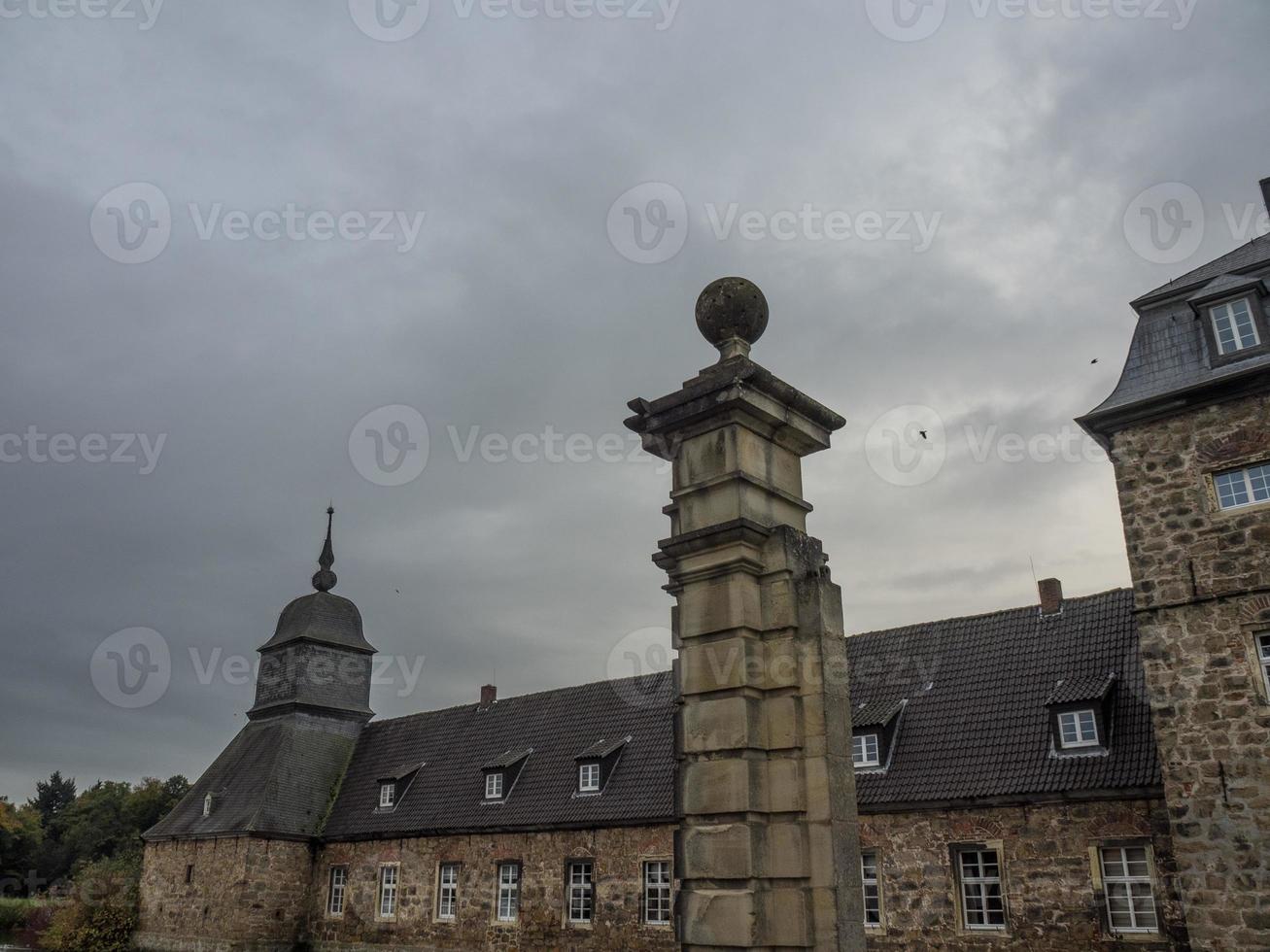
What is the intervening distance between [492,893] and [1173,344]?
58.8 feet

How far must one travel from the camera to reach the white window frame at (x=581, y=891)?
21531 millimetres

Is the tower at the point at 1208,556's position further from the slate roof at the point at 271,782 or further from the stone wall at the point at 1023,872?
the slate roof at the point at 271,782

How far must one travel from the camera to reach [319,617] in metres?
33.5

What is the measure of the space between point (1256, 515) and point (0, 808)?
236 ft

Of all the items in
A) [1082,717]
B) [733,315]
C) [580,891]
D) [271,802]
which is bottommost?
[580,891]

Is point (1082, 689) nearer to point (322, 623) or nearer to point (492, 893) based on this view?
point (492, 893)

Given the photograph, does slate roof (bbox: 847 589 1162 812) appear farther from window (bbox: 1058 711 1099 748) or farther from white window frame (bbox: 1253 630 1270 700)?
white window frame (bbox: 1253 630 1270 700)

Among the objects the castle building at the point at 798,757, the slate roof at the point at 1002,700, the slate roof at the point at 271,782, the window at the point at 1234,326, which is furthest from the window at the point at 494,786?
the window at the point at 1234,326

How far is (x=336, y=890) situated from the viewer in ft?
89.9

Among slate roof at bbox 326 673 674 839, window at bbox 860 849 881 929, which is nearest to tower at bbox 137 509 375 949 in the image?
slate roof at bbox 326 673 674 839

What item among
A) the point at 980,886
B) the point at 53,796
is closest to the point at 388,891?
the point at 980,886

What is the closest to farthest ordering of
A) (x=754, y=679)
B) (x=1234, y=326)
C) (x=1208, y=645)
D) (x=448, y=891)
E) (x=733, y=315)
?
(x=754, y=679) → (x=733, y=315) → (x=1208, y=645) → (x=1234, y=326) → (x=448, y=891)

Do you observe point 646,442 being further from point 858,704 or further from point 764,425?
point 858,704

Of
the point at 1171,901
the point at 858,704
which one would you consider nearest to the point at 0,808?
the point at 858,704
